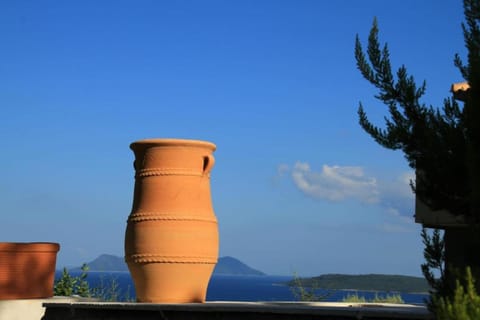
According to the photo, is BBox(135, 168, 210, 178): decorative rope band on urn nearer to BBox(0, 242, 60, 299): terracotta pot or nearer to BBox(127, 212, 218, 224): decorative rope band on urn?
BBox(127, 212, 218, 224): decorative rope band on urn

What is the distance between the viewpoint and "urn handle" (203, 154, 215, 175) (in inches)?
339

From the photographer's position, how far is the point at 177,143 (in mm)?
8406

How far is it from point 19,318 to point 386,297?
16.6 ft

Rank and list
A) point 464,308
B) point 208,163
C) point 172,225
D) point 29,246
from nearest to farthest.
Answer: point 464,308
point 172,225
point 208,163
point 29,246

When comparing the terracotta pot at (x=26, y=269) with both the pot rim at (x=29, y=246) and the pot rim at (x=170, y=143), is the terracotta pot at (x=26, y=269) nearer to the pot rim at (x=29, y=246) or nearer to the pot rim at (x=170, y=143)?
the pot rim at (x=29, y=246)

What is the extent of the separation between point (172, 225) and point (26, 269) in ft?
7.73

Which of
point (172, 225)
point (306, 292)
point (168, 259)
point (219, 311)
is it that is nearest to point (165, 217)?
point (172, 225)

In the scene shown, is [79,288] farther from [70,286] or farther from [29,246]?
[29,246]

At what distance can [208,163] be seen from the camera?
8609mm

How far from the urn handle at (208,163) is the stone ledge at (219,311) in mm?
1712

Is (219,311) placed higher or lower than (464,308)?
lower

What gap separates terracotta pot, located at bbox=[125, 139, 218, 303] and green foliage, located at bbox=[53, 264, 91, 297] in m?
3.16

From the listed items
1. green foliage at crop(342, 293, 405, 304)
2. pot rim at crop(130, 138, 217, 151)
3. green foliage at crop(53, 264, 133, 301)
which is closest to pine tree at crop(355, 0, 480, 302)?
pot rim at crop(130, 138, 217, 151)

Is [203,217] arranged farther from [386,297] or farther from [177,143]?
[386,297]
